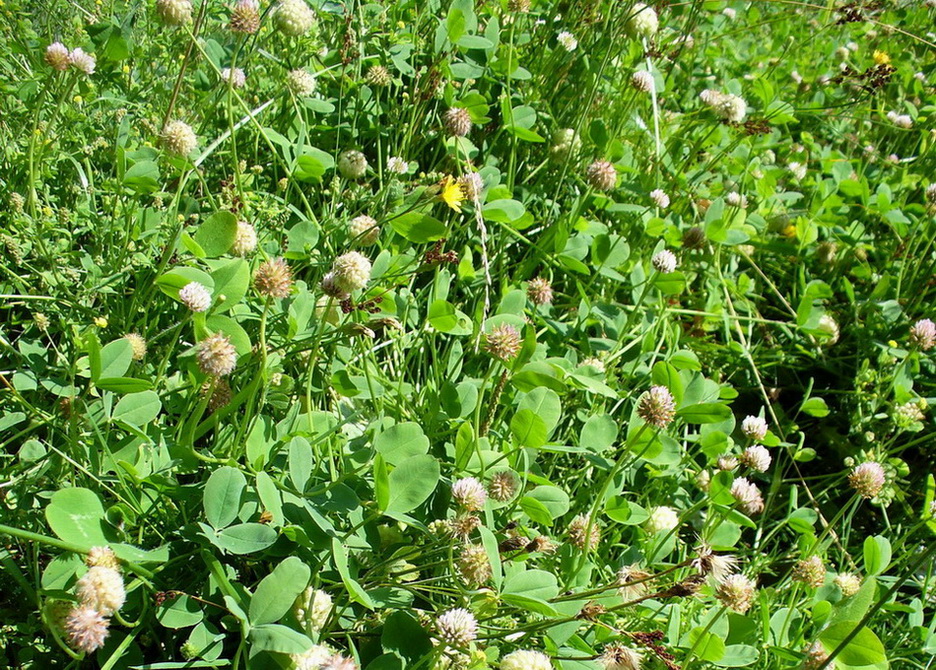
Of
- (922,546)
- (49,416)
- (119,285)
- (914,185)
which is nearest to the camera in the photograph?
(49,416)

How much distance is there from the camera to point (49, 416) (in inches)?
54.2

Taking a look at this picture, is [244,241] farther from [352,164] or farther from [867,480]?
[867,480]

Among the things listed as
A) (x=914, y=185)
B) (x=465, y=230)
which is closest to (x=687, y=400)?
(x=465, y=230)

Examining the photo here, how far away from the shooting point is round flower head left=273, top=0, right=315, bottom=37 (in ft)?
5.71

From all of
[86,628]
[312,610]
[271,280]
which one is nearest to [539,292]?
[271,280]

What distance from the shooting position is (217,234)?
4.83 ft

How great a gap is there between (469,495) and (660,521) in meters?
0.54

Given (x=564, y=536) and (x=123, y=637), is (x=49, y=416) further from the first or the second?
(x=564, y=536)

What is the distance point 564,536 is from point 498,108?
4.34 feet

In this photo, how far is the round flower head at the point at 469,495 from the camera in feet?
4.36

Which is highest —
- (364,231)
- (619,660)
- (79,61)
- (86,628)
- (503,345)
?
(79,61)

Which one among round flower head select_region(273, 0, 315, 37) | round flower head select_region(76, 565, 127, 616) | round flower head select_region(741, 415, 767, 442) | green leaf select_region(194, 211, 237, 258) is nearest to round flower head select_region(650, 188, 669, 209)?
round flower head select_region(741, 415, 767, 442)

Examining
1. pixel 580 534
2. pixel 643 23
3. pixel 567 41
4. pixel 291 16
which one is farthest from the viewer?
pixel 567 41

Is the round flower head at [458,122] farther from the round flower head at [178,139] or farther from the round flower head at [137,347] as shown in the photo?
the round flower head at [137,347]
